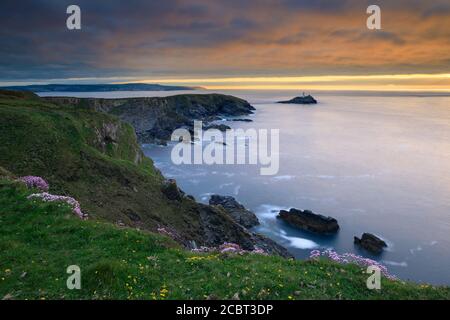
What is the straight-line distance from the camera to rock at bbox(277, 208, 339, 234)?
52.0m

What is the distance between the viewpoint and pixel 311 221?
53406 mm

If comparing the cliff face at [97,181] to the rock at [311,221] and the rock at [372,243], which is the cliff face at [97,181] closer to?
the rock at [311,221]

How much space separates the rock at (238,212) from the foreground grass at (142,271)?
3545 cm

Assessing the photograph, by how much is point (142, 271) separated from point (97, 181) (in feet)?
78.7

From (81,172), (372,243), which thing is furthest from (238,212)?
(81,172)

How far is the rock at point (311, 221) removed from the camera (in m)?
52.0

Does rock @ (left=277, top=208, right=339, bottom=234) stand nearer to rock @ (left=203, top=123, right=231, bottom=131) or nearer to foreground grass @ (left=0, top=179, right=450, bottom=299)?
foreground grass @ (left=0, top=179, right=450, bottom=299)

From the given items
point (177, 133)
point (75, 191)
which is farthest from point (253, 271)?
point (177, 133)

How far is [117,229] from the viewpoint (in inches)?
738

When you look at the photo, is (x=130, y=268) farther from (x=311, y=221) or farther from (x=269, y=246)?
(x=311, y=221)

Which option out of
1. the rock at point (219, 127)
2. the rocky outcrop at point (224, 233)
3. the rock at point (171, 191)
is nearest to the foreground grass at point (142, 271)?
the rocky outcrop at point (224, 233)

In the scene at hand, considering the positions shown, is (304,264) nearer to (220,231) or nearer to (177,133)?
(220,231)

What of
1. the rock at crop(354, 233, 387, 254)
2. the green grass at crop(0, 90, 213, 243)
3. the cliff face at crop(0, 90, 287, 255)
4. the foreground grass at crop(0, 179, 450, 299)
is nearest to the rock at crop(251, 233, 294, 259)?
the cliff face at crop(0, 90, 287, 255)

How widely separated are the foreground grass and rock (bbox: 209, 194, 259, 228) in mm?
35453
